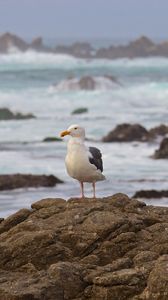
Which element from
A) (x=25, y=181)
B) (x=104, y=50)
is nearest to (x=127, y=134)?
(x=25, y=181)

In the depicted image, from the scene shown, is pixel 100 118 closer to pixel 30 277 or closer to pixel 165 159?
pixel 165 159

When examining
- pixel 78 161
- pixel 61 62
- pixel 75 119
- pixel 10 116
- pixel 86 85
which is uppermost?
A: pixel 61 62

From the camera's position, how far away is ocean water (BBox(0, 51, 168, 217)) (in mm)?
23141

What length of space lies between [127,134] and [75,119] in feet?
42.7

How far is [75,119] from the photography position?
46.3 m

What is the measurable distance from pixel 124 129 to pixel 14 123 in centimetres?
1059

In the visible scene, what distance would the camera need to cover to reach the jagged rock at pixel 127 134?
33.2m

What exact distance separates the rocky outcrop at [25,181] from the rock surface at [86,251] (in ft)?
38.5

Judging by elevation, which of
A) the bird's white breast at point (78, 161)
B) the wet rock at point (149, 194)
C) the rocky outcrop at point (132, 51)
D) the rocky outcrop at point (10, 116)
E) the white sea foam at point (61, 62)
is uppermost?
the rocky outcrop at point (132, 51)

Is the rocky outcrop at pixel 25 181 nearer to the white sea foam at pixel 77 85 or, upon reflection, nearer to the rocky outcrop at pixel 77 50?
the white sea foam at pixel 77 85

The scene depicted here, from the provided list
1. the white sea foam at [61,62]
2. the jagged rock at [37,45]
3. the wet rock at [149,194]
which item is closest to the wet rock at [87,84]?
the white sea foam at [61,62]

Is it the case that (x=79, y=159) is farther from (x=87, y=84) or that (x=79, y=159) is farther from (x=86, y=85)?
(x=87, y=84)

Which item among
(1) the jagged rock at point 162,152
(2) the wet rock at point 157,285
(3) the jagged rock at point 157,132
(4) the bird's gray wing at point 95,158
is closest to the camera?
(2) the wet rock at point 157,285

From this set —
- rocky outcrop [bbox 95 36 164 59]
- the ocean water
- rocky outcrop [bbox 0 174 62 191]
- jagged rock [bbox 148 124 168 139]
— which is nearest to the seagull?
the ocean water
